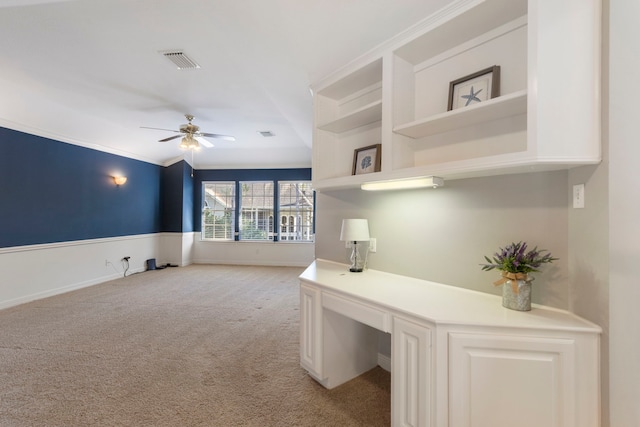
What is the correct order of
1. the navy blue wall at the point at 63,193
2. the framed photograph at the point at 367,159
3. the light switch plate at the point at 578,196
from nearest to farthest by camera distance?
the light switch plate at the point at 578,196, the framed photograph at the point at 367,159, the navy blue wall at the point at 63,193

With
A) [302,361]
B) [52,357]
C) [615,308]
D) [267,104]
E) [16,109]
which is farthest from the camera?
[267,104]

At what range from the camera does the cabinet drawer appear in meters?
1.65

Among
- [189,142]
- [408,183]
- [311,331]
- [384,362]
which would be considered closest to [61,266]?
[189,142]

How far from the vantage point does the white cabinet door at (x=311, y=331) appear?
2.15 metres

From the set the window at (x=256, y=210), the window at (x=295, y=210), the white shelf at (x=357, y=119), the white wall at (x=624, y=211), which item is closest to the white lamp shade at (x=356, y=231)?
the white shelf at (x=357, y=119)

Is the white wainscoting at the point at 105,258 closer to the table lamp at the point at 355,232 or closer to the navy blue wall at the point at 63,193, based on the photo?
the navy blue wall at the point at 63,193

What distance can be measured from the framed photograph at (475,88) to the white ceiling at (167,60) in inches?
18.0

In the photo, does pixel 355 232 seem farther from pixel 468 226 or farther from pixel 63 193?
pixel 63 193

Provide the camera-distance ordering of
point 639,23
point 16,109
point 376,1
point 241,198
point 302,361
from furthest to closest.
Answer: point 241,198 → point 16,109 → point 302,361 → point 376,1 → point 639,23

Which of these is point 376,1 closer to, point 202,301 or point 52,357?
point 52,357

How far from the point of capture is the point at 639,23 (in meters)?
1.11

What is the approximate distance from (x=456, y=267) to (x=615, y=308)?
781 mm

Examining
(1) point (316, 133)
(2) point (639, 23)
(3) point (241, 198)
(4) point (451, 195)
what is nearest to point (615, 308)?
(4) point (451, 195)

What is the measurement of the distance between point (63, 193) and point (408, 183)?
553 cm
